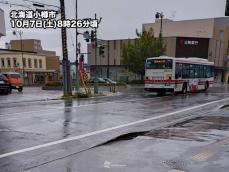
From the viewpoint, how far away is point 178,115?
43.3 feet

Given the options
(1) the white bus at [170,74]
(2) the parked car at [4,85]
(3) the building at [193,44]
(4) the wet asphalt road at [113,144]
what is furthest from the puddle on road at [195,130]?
(3) the building at [193,44]

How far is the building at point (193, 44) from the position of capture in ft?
190

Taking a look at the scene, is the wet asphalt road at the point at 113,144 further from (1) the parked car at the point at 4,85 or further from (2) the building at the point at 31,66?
(2) the building at the point at 31,66

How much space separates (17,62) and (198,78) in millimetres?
45752

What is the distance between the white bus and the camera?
82.2ft

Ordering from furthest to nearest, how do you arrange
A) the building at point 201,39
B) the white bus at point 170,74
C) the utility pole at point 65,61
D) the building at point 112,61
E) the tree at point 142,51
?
the building at point 112,61
the building at point 201,39
the tree at point 142,51
the white bus at point 170,74
the utility pole at point 65,61

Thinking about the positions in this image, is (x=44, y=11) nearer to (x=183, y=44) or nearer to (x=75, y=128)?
(x=75, y=128)

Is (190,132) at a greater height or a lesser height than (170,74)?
lesser

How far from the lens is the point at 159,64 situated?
83.9ft

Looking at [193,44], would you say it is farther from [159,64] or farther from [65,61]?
[65,61]

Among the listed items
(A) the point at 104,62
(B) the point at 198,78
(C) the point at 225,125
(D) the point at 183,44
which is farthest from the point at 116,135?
(A) the point at 104,62

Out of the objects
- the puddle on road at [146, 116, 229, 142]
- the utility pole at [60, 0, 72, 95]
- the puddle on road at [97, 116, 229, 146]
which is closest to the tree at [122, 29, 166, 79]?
the utility pole at [60, 0, 72, 95]

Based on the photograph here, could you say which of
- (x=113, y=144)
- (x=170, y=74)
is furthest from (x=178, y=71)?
(x=113, y=144)

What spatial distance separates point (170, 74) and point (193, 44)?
35790 mm
